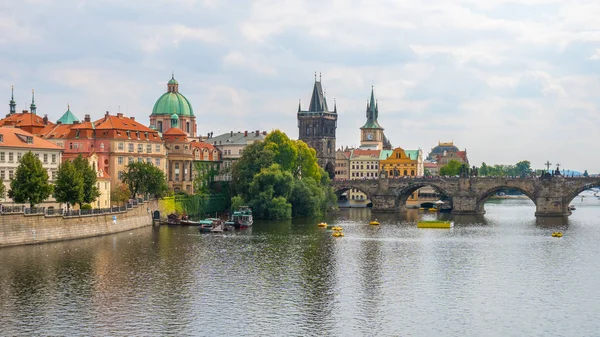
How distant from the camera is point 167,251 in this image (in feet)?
297

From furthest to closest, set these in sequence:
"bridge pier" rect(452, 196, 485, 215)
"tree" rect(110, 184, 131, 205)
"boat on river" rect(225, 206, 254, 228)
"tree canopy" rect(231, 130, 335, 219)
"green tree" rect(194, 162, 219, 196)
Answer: "bridge pier" rect(452, 196, 485, 215)
"green tree" rect(194, 162, 219, 196)
"tree canopy" rect(231, 130, 335, 219)
"boat on river" rect(225, 206, 254, 228)
"tree" rect(110, 184, 131, 205)

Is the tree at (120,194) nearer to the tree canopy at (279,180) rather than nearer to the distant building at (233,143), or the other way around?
the tree canopy at (279,180)

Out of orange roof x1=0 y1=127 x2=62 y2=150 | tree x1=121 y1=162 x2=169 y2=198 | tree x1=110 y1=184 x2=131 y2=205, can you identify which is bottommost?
tree x1=110 y1=184 x2=131 y2=205

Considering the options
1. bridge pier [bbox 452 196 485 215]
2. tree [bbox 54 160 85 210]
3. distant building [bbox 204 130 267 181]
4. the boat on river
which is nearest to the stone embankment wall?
tree [bbox 54 160 85 210]

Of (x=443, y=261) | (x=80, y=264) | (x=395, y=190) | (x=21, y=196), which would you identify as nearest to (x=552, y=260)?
(x=443, y=261)

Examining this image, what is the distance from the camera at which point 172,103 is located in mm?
190875

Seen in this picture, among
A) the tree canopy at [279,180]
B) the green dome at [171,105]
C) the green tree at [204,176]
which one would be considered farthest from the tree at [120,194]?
the green dome at [171,105]

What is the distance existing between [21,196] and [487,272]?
49.0 metres

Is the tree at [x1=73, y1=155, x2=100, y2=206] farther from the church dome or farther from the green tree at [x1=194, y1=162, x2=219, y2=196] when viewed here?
the church dome

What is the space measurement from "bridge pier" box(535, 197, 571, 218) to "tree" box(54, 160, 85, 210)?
3356 inches

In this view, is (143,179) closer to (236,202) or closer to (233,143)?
(236,202)

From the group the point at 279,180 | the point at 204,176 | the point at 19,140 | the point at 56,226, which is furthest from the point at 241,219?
the point at 56,226

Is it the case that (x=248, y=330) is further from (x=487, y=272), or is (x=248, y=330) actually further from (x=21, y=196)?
(x=21, y=196)

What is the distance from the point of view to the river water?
56219 millimetres
